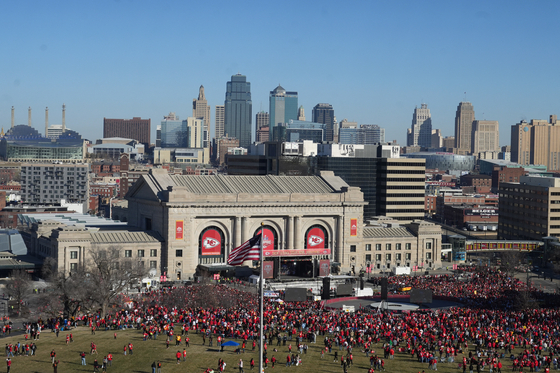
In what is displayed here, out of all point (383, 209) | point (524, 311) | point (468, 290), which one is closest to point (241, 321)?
point (524, 311)

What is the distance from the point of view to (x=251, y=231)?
128375 millimetres

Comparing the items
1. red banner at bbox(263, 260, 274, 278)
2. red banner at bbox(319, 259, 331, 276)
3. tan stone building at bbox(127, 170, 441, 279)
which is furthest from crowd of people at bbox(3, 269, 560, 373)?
tan stone building at bbox(127, 170, 441, 279)

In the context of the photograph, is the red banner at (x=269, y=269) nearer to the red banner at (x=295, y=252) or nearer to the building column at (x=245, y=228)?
the red banner at (x=295, y=252)

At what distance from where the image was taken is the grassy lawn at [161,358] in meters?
66.2

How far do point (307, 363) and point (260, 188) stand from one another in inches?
2606

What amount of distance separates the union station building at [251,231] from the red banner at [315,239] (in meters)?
0.16

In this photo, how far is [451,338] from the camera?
7544 centimetres

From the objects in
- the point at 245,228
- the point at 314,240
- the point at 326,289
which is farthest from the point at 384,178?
the point at 326,289

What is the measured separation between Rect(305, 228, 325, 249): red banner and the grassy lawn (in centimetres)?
5759

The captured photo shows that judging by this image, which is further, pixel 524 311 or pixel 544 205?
pixel 544 205

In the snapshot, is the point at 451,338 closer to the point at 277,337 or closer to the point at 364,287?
the point at 277,337

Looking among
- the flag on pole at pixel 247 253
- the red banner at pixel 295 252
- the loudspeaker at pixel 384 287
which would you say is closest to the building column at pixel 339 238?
the red banner at pixel 295 252

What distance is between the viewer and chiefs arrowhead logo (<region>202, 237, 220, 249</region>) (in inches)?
4973

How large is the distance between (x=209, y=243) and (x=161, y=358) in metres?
58.1
